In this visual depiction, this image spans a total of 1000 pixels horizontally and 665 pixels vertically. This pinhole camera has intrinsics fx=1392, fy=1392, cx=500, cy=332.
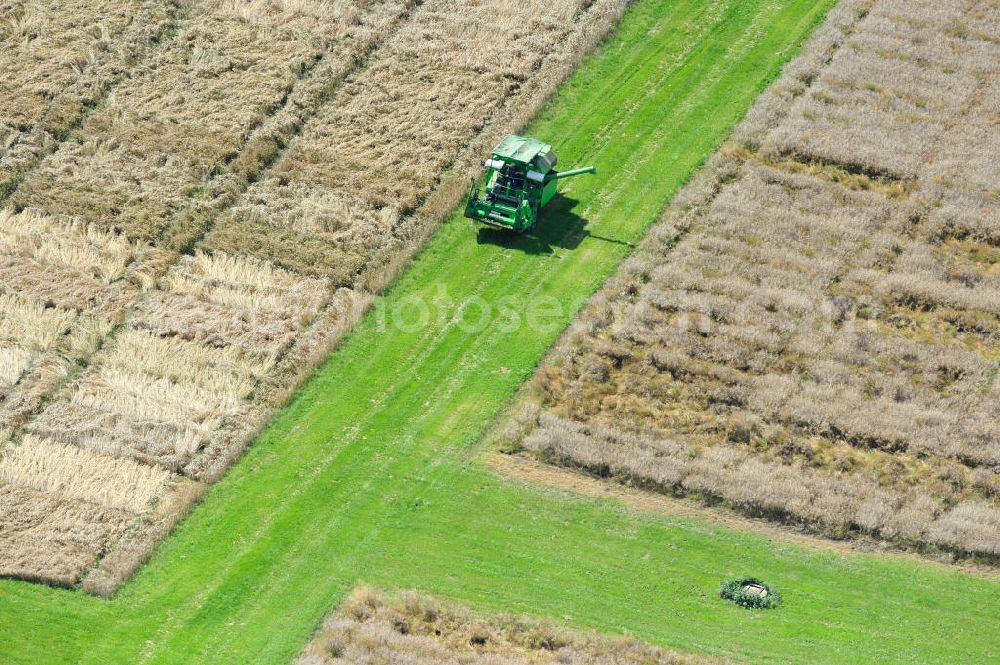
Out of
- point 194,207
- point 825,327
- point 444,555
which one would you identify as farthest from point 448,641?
point 194,207

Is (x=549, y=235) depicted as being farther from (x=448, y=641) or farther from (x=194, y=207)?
(x=448, y=641)

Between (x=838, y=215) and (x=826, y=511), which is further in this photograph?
(x=838, y=215)

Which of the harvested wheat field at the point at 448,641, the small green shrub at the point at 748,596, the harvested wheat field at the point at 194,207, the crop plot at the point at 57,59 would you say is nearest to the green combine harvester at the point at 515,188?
the harvested wheat field at the point at 194,207

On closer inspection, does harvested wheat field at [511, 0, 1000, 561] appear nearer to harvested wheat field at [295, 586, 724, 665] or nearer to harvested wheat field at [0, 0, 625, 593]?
harvested wheat field at [295, 586, 724, 665]

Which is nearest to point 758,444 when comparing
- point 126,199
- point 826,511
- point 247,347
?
point 826,511

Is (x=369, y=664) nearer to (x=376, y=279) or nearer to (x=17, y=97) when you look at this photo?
(x=376, y=279)

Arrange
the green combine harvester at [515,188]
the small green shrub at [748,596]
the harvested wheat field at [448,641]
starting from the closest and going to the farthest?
the harvested wheat field at [448,641] < the small green shrub at [748,596] < the green combine harvester at [515,188]

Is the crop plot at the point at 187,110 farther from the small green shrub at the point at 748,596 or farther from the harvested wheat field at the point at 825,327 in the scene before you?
the small green shrub at the point at 748,596
